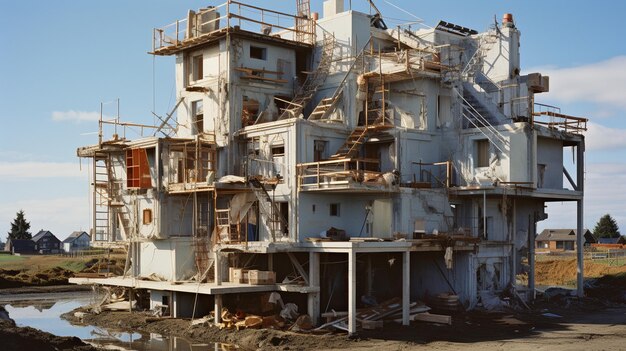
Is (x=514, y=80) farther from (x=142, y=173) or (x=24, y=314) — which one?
(x=24, y=314)

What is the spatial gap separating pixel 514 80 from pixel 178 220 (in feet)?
70.0

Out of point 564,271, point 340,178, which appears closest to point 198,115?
point 340,178

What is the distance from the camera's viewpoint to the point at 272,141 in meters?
44.2

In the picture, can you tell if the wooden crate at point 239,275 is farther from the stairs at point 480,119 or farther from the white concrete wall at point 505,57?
the white concrete wall at point 505,57

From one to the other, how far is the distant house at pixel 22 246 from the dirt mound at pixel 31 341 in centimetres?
10540

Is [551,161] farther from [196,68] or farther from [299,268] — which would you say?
[196,68]

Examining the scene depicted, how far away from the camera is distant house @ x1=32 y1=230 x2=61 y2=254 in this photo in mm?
145000

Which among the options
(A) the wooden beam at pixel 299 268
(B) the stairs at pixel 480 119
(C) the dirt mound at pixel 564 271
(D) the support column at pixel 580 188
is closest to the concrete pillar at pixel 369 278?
(A) the wooden beam at pixel 299 268

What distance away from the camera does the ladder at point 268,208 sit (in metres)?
42.2

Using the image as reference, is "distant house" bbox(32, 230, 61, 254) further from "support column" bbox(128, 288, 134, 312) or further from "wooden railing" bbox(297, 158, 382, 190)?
"wooden railing" bbox(297, 158, 382, 190)

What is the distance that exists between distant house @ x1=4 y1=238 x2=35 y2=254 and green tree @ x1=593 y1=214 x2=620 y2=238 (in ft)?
302

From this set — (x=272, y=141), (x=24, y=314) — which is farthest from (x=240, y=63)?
(x=24, y=314)

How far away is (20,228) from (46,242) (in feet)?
24.1

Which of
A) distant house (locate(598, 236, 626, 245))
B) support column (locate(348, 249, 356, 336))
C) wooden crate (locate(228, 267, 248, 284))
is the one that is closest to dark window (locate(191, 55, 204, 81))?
wooden crate (locate(228, 267, 248, 284))
